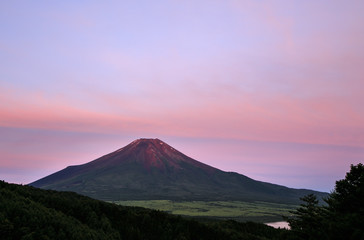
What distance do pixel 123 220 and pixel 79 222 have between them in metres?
4.46

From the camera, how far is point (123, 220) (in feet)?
80.9

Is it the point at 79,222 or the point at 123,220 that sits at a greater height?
the point at 79,222

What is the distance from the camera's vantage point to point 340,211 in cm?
2394

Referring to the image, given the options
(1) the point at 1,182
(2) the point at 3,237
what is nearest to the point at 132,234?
(2) the point at 3,237

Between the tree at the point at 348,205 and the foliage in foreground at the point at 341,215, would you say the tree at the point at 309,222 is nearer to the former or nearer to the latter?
the foliage in foreground at the point at 341,215

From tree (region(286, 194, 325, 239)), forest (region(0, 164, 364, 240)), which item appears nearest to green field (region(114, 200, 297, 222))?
tree (region(286, 194, 325, 239))

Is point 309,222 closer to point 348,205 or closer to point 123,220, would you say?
point 348,205

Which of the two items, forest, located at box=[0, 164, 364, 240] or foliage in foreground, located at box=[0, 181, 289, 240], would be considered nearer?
foliage in foreground, located at box=[0, 181, 289, 240]

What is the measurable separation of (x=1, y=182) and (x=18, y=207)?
7.21 metres

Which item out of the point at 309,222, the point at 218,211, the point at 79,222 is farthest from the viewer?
the point at 218,211

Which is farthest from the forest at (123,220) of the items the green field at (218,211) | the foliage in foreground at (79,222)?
the green field at (218,211)

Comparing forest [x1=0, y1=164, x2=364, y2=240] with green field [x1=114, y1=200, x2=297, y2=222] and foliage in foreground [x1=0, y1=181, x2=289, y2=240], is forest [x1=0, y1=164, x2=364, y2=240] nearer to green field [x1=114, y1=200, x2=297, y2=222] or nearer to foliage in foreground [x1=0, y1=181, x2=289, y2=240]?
foliage in foreground [x1=0, y1=181, x2=289, y2=240]

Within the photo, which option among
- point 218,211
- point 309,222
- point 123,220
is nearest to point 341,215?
point 309,222

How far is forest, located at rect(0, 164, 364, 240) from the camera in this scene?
17500 millimetres
